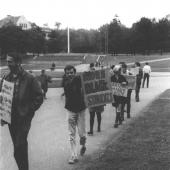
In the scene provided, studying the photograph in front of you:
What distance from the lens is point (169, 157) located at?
774 cm

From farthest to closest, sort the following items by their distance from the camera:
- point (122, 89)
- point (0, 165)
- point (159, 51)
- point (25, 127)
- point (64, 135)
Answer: point (159, 51) < point (122, 89) < point (64, 135) < point (0, 165) < point (25, 127)

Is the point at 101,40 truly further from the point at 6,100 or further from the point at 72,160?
the point at 6,100

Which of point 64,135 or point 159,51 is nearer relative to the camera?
point 64,135

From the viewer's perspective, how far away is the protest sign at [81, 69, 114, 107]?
28.3ft

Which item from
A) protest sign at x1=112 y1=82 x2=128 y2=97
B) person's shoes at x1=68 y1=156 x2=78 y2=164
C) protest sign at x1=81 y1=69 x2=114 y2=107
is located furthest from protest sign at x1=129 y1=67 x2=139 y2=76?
person's shoes at x1=68 y1=156 x2=78 y2=164

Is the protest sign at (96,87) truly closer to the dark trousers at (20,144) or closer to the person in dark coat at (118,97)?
the person in dark coat at (118,97)

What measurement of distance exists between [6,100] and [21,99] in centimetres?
23

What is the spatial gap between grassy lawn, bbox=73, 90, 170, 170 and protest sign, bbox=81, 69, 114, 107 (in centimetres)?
85

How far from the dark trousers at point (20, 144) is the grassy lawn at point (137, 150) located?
4.32 ft

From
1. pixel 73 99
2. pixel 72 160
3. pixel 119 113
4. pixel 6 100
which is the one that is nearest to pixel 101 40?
pixel 119 113

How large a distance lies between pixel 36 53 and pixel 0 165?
101 m

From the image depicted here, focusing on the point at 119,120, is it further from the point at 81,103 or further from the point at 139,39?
the point at 139,39

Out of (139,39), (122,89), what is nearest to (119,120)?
(122,89)

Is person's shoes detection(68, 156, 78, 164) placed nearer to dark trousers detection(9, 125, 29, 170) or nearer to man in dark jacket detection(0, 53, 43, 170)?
dark trousers detection(9, 125, 29, 170)
